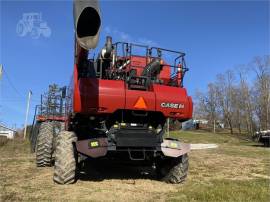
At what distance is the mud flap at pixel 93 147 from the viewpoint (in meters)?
8.56

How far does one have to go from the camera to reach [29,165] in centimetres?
1226

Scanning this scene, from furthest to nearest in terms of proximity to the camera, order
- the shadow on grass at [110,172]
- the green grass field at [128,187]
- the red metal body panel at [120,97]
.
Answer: the shadow on grass at [110,172] < the red metal body panel at [120,97] < the green grass field at [128,187]

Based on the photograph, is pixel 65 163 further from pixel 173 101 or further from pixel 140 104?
pixel 173 101

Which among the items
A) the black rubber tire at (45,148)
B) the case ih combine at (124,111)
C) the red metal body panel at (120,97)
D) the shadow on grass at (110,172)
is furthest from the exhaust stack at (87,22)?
the black rubber tire at (45,148)

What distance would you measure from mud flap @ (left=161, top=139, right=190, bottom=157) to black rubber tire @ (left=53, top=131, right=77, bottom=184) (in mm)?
2062

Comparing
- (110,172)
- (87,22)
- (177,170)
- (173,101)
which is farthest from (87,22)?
(110,172)

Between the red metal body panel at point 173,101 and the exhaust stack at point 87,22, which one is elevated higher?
the exhaust stack at point 87,22

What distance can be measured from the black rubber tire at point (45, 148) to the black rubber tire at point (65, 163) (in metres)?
3.22

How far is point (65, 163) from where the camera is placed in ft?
27.9

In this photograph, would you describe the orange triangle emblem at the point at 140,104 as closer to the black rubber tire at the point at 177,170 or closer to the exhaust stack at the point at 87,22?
the black rubber tire at the point at 177,170

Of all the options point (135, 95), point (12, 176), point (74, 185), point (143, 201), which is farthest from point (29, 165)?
point (143, 201)

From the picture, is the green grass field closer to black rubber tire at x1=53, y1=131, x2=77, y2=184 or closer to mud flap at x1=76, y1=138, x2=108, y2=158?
black rubber tire at x1=53, y1=131, x2=77, y2=184

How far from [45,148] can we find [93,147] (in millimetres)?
3873

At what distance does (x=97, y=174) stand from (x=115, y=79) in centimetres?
271
